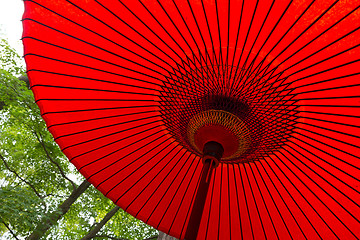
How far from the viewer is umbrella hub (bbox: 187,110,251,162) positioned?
1636 mm

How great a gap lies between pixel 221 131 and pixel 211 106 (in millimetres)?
145

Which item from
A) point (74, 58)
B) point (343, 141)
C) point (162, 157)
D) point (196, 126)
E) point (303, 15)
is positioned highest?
point (303, 15)

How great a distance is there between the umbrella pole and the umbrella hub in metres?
0.01

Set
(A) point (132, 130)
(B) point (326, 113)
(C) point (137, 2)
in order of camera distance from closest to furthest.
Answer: (C) point (137, 2) < (B) point (326, 113) < (A) point (132, 130)

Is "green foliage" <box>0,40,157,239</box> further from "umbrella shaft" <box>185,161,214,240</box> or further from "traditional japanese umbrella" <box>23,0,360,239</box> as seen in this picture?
"umbrella shaft" <box>185,161,214,240</box>

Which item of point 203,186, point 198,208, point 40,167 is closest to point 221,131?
point 203,186

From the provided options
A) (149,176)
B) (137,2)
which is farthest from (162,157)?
(137,2)

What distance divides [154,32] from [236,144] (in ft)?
2.41

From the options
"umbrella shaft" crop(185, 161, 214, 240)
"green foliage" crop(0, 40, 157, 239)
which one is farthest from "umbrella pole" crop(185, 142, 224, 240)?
"green foliage" crop(0, 40, 157, 239)

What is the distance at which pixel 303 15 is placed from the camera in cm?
125

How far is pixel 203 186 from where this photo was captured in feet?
5.05

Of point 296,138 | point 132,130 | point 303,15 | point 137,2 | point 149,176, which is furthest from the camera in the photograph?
point 149,176

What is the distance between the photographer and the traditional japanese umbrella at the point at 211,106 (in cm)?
137

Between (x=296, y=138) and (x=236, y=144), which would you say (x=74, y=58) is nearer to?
(x=236, y=144)
